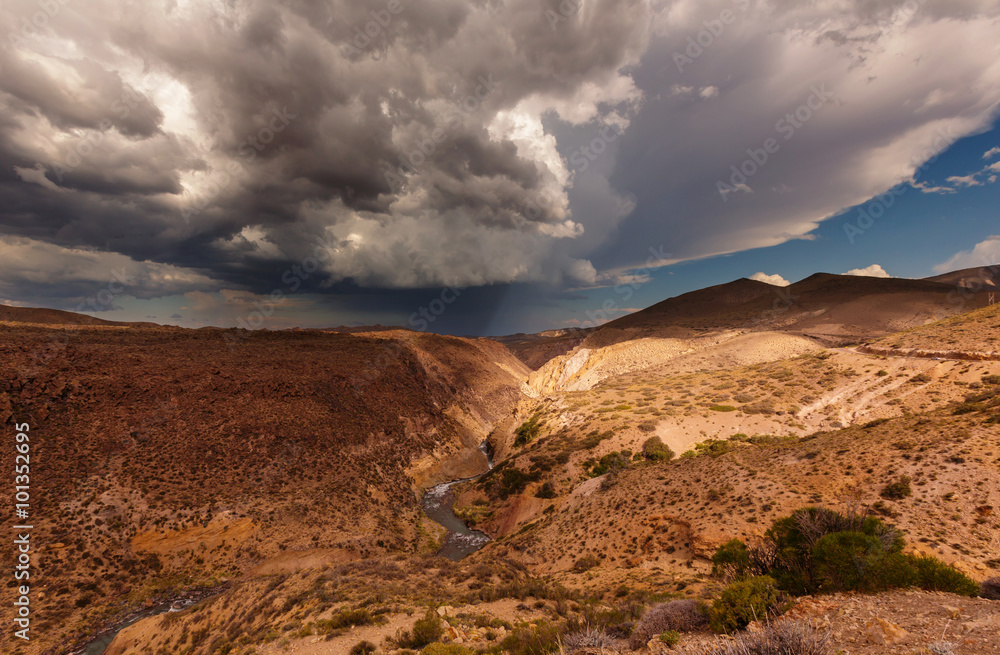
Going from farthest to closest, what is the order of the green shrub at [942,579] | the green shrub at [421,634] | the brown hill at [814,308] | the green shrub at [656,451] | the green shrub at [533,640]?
1. the brown hill at [814,308]
2. the green shrub at [656,451]
3. the green shrub at [421,634]
4. the green shrub at [533,640]
5. the green shrub at [942,579]

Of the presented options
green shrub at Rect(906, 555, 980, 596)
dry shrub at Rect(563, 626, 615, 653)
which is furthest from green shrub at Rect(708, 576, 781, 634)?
green shrub at Rect(906, 555, 980, 596)

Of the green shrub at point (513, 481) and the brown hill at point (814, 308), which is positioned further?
the brown hill at point (814, 308)

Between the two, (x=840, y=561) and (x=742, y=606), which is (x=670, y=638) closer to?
(x=742, y=606)

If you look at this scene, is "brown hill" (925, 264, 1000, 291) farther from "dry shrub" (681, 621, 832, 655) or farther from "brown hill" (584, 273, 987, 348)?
"dry shrub" (681, 621, 832, 655)

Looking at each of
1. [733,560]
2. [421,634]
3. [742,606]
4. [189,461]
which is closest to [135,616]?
[189,461]

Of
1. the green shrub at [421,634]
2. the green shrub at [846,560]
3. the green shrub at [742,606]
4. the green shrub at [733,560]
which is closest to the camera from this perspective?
the green shrub at [742,606]

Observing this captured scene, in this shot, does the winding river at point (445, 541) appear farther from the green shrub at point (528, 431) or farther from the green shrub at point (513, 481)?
the green shrub at point (528, 431)

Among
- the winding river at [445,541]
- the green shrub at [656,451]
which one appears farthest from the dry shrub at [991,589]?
the winding river at [445,541]

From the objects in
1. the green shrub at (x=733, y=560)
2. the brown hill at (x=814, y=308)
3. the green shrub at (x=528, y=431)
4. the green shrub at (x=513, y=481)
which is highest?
the brown hill at (x=814, y=308)
